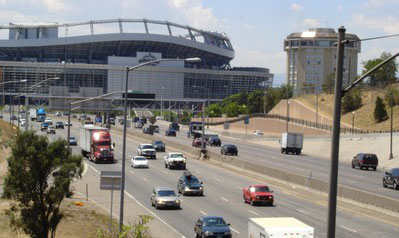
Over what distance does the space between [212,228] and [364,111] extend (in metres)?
100.0

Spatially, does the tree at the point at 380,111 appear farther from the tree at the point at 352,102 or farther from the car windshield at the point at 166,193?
the car windshield at the point at 166,193

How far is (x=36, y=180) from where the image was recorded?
29656 millimetres

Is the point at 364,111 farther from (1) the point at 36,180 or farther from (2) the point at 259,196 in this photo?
(1) the point at 36,180

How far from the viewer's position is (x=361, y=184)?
5444cm

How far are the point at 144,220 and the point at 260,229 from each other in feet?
15.2

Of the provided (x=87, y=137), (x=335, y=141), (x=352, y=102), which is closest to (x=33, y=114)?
(x=352, y=102)

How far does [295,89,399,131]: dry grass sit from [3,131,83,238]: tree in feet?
284

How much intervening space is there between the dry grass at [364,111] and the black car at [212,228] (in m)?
83.3

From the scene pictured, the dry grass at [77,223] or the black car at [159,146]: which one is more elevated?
the black car at [159,146]

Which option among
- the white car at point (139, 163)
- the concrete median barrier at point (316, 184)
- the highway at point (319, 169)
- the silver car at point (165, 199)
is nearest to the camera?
the concrete median barrier at point (316, 184)

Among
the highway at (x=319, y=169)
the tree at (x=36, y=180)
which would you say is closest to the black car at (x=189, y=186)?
the highway at (x=319, y=169)

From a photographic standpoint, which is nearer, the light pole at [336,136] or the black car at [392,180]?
the light pole at [336,136]

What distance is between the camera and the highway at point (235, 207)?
3416 centimetres

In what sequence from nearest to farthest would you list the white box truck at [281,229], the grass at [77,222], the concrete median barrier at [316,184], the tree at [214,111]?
1. the white box truck at [281,229]
2. the grass at [77,222]
3. the concrete median barrier at [316,184]
4. the tree at [214,111]
